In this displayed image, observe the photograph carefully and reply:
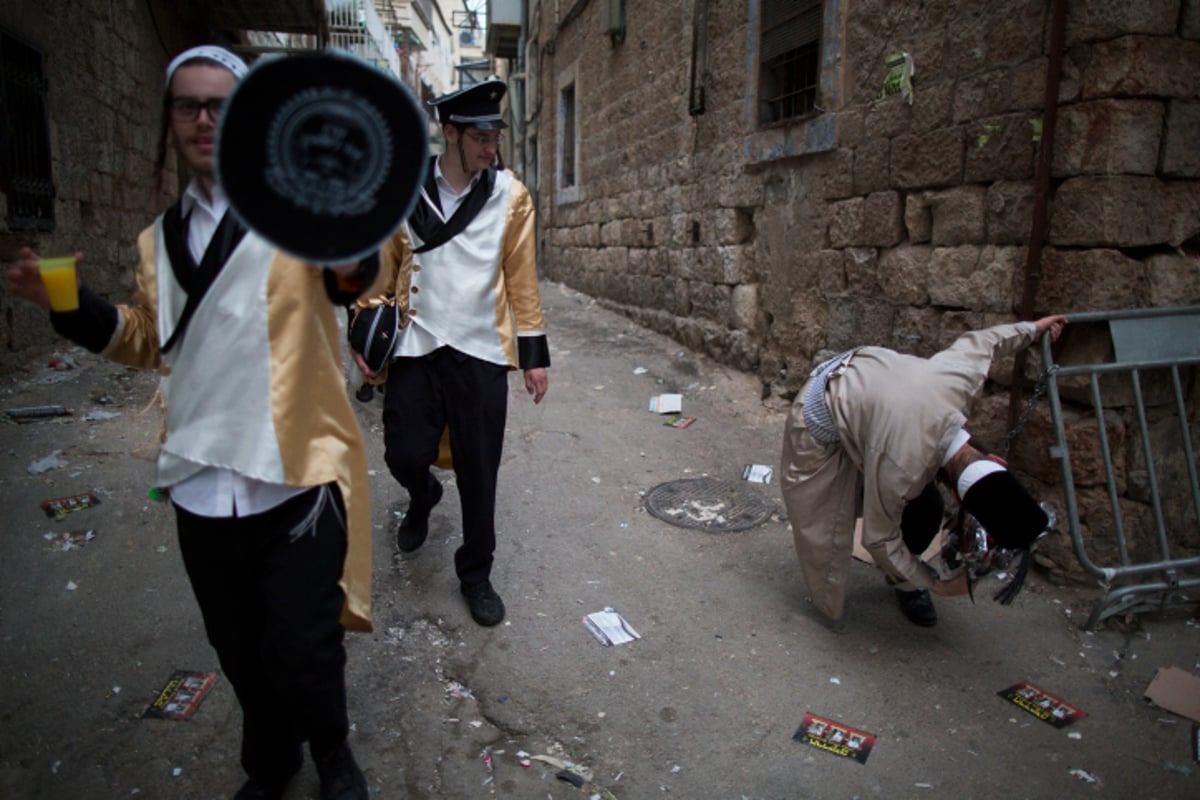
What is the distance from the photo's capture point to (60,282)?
162 cm

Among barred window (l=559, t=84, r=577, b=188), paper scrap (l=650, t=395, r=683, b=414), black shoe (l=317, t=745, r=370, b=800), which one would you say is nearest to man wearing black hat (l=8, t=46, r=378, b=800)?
black shoe (l=317, t=745, r=370, b=800)

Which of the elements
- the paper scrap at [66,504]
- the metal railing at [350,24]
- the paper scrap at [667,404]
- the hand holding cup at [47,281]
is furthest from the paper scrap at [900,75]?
the metal railing at [350,24]

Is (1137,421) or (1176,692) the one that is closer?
(1176,692)

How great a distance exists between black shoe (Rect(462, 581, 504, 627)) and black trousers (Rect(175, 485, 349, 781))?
Answer: 3.72 feet

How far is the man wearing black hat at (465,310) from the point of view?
2.86 metres

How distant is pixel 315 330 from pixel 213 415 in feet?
0.91

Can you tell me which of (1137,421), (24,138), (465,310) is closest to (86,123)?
(24,138)

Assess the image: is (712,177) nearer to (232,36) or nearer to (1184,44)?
(1184,44)

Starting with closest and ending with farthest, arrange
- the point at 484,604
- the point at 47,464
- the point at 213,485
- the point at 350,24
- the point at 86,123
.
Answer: the point at 213,485 → the point at 484,604 → the point at 47,464 → the point at 86,123 → the point at 350,24

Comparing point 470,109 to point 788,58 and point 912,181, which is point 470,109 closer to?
point 912,181

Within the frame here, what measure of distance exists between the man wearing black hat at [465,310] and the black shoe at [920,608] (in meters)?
1.62

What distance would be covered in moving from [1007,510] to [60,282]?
2625 millimetres

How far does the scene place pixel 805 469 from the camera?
2.96 metres

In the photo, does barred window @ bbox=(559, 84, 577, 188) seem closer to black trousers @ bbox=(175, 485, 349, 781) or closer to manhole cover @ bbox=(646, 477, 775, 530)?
manhole cover @ bbox=(646, 477, 775, 530)
